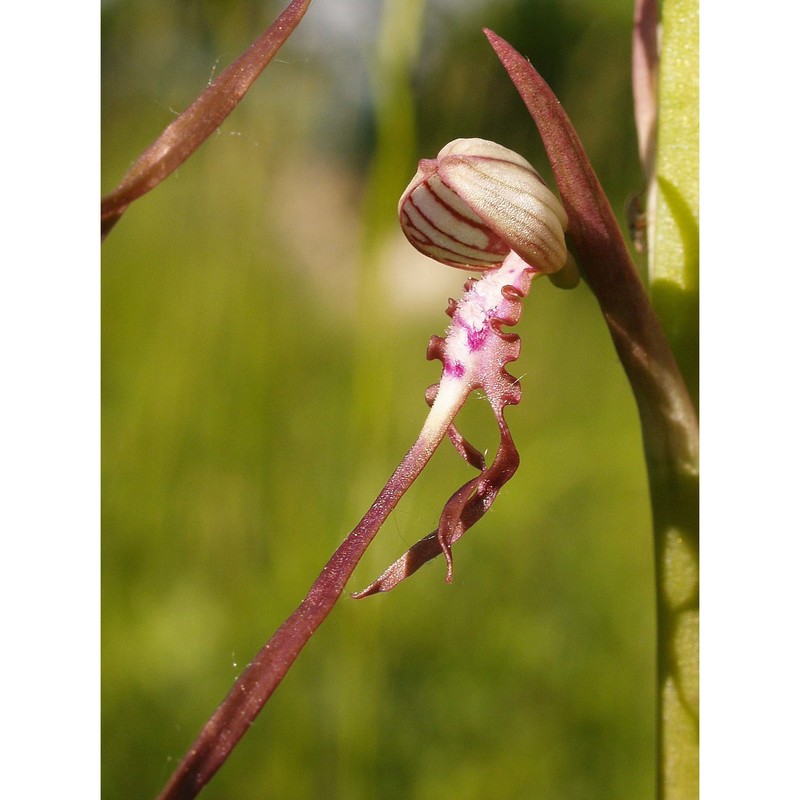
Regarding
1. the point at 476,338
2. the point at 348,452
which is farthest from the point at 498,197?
the point at 348,452

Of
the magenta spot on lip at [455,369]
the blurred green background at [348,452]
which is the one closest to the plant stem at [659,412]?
the magenta spot on lip at [455,369]

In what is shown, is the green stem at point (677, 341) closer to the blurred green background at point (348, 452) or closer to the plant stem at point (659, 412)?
the plant stem at point (659, 412)

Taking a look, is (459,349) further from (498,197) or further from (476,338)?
(498,197)

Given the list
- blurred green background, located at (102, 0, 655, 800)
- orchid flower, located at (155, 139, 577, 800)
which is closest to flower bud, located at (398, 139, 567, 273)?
orchid flower, located at (155, 139, 577, 800)

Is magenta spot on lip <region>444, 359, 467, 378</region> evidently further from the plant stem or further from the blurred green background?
the blurred green background
